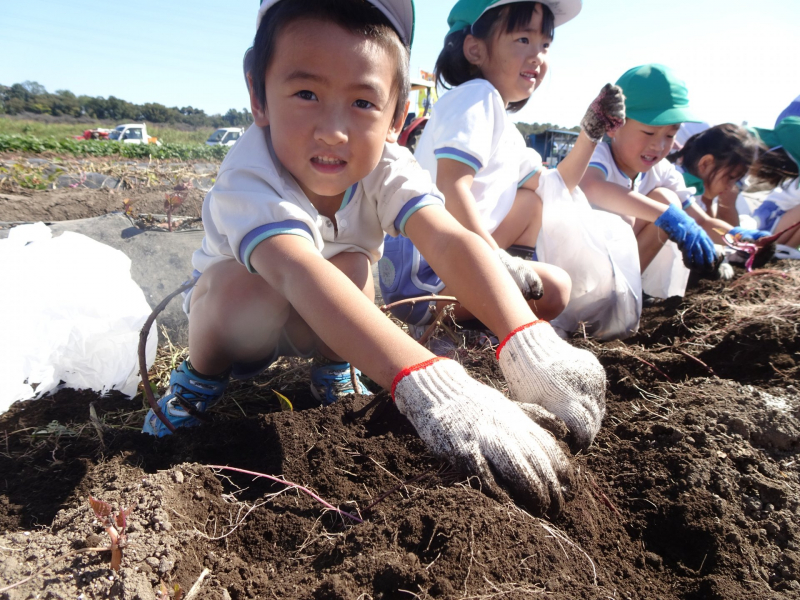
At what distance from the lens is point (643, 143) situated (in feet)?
9.21

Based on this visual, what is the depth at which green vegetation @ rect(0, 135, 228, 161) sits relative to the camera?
13.3 metres

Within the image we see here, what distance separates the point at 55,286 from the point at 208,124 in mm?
60231

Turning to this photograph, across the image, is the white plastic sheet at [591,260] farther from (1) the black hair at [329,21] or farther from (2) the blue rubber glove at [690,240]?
(1) the black hair at [329,21]

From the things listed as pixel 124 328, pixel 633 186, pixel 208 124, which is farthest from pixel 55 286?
pixel 208 124

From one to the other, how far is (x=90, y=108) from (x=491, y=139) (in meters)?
57.8

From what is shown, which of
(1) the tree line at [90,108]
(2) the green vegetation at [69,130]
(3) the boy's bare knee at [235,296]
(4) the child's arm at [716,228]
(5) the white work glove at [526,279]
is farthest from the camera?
(1) the tree line at [90,108]

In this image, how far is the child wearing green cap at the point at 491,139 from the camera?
2.05 m

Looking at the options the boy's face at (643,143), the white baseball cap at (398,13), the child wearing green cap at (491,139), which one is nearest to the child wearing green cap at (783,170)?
the boy's face at (643,143)

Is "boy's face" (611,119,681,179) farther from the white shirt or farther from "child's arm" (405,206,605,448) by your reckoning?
"child's arm" (405,206,605,448)

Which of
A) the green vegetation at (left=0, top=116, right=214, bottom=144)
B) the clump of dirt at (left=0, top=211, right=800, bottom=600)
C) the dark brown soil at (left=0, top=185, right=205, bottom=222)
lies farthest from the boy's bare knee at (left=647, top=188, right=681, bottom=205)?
Result: the green vegetation at (left=0, top=116, right=214, bottom=144)

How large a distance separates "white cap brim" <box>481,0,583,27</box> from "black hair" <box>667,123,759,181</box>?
210cm

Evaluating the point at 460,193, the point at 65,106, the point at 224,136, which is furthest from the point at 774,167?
the point at 65,106

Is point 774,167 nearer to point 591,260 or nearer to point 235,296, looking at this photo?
point 591,260

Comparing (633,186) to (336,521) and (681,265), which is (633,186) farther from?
(336,521)
